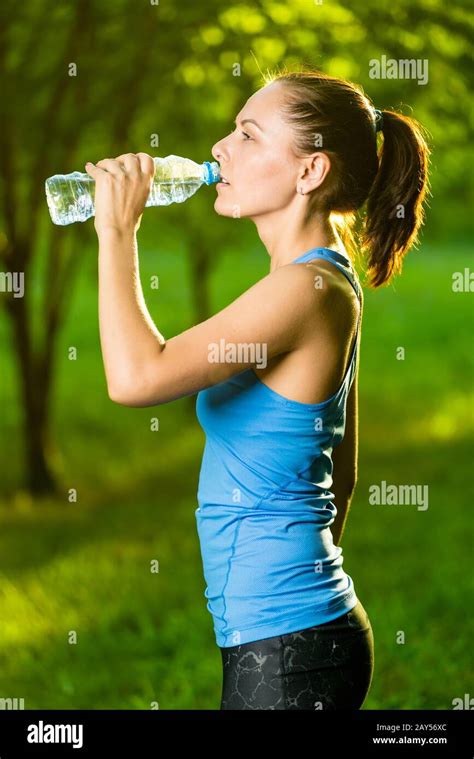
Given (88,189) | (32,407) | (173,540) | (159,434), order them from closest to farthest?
→ (88,189) → (173,540) → (32,407) → (159,434)

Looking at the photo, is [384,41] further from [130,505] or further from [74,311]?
[74,311]

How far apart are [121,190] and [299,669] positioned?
2.87 feet

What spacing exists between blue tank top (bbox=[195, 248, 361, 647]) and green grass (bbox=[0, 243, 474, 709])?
250 centimetres

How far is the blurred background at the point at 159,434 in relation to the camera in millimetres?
4812

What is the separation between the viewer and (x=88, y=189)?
101 inches

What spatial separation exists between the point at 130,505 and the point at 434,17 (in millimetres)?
4242

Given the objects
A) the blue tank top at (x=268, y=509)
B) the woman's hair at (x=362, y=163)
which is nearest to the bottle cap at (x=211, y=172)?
the woman's hair at (x=362, y=163)

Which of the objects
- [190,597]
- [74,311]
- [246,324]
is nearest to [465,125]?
[190,597]

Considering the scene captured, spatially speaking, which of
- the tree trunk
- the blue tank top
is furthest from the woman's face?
the tree trunk

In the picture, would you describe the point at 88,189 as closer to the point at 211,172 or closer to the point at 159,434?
the point at 211,172

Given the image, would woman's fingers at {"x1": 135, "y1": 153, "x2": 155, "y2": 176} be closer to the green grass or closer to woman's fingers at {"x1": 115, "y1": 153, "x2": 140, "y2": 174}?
woman's fingers at {"x1": 115, "y1": 153, "x2": 140, "y2": 174}

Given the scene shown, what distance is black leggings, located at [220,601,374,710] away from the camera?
1.83m

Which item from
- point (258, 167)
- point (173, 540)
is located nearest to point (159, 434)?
point (173, 540)

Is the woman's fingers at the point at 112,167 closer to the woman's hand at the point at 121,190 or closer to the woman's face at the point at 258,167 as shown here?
the woman's hand at the point at 121,190
